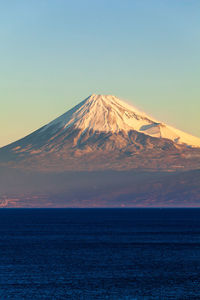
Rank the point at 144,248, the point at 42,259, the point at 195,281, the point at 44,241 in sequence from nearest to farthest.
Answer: the point at 195,281 < the point at 42,259 < the point at 144,248 < the point at 44,241

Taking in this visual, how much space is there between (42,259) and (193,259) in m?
26.7

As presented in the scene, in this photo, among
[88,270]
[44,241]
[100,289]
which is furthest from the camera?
[44,241]

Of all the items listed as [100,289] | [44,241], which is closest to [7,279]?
[100,289]

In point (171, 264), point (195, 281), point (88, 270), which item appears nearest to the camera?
point (195, 281)

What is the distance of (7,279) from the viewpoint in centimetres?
8869

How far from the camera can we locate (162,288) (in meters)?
81.6

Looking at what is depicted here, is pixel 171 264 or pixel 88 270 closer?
pixel 88 270

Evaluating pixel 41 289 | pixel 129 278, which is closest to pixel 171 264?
pixel 129 278

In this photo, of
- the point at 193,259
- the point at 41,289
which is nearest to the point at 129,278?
the point at 41,289

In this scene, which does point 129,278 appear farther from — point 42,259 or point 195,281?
point 42,259

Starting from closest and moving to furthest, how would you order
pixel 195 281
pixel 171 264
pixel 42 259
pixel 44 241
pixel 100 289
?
pixel 100 289
pixel 195 281
pixel 171 264
pixel 42 259
pixel 44 241

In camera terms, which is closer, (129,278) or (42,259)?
(129,278)

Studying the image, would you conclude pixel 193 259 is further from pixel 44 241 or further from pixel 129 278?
pixel 44 241

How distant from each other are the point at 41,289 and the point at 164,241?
273 ft
